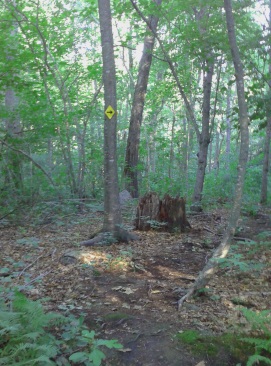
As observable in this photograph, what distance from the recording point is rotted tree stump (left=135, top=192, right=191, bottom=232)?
936cm

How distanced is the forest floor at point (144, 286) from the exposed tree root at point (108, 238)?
0.17m

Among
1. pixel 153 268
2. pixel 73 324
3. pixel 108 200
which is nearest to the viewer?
pixel 73 324

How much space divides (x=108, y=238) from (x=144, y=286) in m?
2.15

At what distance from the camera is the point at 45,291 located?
203 inches

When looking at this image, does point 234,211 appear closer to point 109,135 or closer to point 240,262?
point 240,262

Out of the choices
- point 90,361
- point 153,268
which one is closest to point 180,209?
point 153,268

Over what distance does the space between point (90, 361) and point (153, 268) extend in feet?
10.2

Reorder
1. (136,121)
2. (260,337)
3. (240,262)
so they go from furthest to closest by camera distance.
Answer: (136,121), (240,262), (260,337)

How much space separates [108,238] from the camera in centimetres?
742

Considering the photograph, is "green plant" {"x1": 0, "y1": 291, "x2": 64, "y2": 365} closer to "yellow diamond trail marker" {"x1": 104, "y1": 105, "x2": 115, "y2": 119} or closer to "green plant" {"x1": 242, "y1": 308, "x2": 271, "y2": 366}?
"green plant" {"x1": 242, "y1": 308, "x2": 271, "y2": 366}

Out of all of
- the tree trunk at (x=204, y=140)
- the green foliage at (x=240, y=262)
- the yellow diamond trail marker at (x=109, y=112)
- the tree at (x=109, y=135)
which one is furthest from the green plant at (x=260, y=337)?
the tree trunk at (x=204, y=140)

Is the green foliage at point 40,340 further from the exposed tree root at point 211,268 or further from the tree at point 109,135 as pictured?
the tree at point 109,135

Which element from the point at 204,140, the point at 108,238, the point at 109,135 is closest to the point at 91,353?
the point at 108,238

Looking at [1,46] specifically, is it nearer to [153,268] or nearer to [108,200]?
[108,200]
